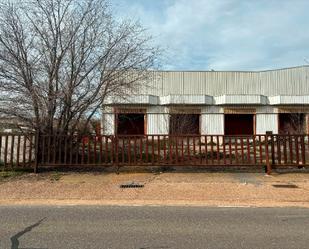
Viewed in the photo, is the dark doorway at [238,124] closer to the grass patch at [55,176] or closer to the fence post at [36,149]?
the grass patch at [55,176]

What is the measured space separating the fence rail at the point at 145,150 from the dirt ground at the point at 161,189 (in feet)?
1.48

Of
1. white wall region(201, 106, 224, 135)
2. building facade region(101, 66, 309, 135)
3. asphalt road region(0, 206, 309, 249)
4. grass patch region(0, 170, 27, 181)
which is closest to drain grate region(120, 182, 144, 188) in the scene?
asphalt road region(0, 206, 309, 249)

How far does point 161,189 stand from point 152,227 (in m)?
4.20

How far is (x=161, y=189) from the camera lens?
11.0 m

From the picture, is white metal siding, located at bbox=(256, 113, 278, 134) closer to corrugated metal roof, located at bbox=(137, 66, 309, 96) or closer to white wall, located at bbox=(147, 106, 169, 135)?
corrugated metal roof, located at bbox=(137, 66, 309, 96)

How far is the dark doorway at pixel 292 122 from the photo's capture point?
34469mm

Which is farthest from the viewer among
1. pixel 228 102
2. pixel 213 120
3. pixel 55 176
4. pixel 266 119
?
pixel 266 119

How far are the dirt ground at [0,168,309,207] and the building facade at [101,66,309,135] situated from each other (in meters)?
19.4

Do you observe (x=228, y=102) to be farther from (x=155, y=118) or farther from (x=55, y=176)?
(x=55, y=176)

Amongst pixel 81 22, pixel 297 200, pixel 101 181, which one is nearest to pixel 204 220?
pixel 297 200

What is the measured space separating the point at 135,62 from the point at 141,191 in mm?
6320

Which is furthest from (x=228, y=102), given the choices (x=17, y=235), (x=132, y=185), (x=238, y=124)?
(x=17, y=235)

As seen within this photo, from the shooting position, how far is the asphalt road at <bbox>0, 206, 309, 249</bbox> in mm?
5797

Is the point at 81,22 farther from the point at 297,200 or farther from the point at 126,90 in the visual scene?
the point at 297,200
